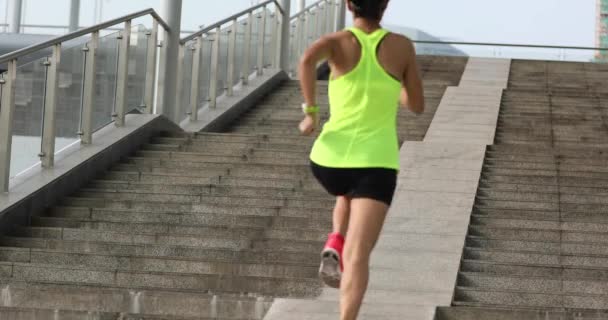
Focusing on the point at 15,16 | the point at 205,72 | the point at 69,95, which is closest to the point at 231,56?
the point at 205,72

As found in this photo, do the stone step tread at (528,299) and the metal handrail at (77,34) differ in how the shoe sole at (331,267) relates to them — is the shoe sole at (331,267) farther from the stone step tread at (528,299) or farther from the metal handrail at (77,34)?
the metal handrail at (77,34)

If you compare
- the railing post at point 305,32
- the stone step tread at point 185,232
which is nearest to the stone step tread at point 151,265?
the stone step tread at point 185,232

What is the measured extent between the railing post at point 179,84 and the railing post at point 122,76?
5.17 feet

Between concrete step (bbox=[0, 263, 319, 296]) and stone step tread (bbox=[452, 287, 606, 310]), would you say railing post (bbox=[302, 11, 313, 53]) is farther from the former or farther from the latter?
stone step tread (bbox=[452, 287, 606, 310])

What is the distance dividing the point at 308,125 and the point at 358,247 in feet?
1.65

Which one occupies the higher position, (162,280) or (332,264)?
(332,264)

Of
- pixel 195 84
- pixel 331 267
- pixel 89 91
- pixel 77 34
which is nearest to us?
pixel 331 267

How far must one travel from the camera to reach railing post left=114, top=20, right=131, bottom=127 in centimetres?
1201

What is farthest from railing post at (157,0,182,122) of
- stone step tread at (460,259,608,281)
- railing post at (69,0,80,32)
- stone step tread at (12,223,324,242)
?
railing post at (69,0,80,32)

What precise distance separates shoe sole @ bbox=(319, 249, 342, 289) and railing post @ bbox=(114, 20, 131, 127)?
269 inches

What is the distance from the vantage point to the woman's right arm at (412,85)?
17.8 feet

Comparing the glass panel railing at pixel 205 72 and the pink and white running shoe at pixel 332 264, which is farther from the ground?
the pink and white running shoe at pixel 332 264

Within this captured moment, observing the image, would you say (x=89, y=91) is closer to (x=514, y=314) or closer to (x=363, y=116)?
(x=514, y=314)

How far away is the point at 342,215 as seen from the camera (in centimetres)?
552
